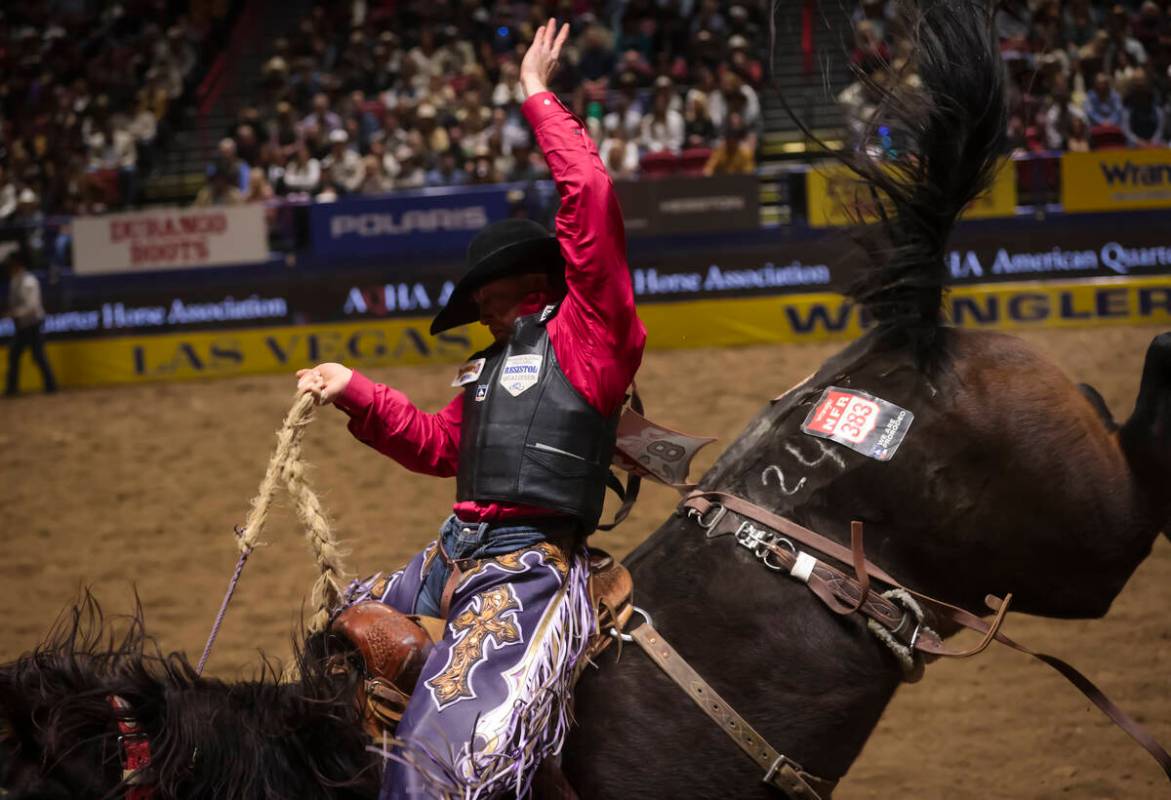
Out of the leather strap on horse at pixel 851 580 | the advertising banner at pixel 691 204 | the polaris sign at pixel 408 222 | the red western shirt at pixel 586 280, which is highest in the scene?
the red western shirt at pixel 586 280

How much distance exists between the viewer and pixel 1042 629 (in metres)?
5.72

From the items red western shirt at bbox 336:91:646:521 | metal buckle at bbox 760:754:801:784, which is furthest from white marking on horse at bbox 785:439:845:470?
metal buckle at bbox 760:754:801:784

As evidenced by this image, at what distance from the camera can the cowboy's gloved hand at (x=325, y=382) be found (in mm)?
2910

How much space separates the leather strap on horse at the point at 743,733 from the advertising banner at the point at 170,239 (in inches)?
448

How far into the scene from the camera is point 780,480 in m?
2.76

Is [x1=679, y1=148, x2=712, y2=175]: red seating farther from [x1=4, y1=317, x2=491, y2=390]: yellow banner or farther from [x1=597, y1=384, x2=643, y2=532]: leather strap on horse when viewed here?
[x1=597, y1=384, x2=643, y2=532]: leather strap on horse

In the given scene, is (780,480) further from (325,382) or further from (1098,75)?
(1098,75)

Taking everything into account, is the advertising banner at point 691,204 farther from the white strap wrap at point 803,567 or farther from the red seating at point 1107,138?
the white strap wrap at point 803,567

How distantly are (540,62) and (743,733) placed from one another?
154 centimetres

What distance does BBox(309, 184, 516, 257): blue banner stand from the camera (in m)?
12.8

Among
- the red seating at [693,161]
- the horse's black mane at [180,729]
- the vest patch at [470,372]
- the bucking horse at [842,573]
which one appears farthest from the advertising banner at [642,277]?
the horse's black mane at [180,729]

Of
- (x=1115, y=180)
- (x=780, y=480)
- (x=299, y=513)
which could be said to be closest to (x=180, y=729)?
(x=299, y=513)

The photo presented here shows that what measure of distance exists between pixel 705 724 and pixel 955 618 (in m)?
0.61

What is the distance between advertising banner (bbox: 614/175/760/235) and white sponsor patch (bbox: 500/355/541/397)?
9.79 meters
